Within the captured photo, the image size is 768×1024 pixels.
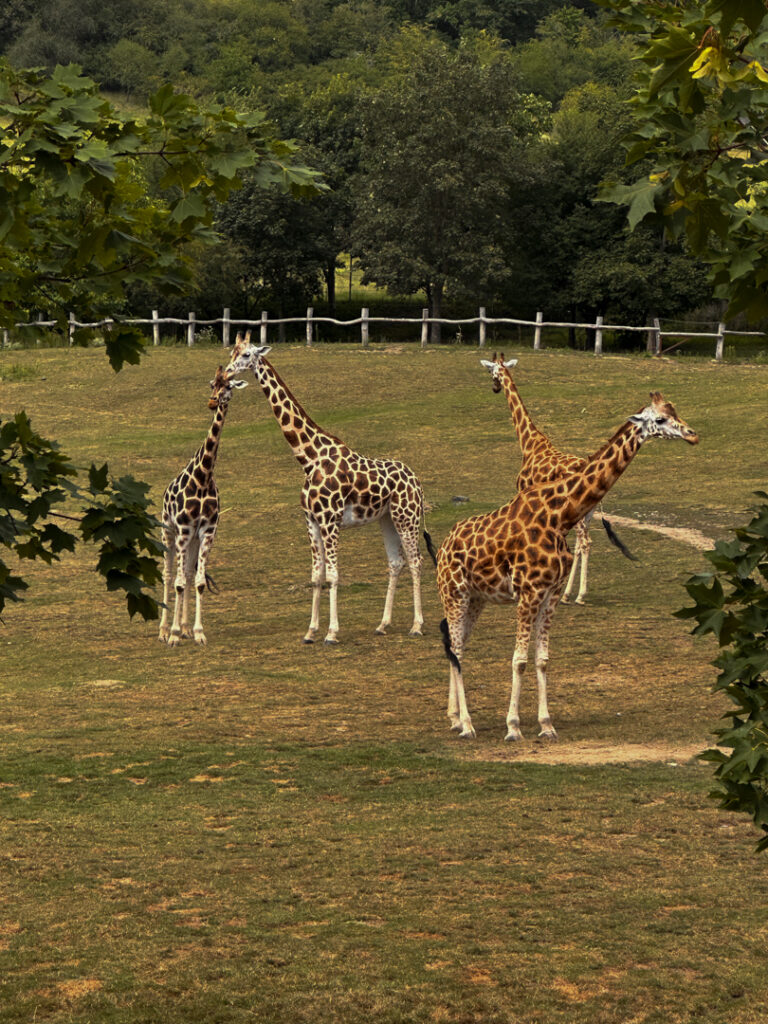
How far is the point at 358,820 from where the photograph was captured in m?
11.8

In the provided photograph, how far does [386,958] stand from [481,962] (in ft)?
1.89

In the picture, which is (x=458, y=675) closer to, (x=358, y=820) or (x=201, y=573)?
(x=358, y=820)

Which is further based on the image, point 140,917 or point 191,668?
point 191,668

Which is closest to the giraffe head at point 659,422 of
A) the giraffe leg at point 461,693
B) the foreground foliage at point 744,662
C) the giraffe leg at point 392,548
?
the giraffe leg at point 461,693

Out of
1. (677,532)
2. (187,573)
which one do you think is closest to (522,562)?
(187,573)

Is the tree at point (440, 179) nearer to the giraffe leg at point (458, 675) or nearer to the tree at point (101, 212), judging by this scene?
the giraffe leg at point (458, 675)

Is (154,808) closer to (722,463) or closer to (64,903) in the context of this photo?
(64,903)

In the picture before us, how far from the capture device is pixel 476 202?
5394 cm

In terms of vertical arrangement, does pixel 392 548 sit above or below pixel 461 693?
above

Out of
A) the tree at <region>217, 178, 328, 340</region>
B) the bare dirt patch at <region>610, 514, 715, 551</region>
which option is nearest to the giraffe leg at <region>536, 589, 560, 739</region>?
the bare dirt patch at <region>610, 514, 715, 551</region>

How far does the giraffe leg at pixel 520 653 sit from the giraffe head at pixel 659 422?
6.73 ft

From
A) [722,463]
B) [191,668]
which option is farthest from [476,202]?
[191,668]

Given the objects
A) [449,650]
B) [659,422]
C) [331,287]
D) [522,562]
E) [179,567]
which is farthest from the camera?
[331,287]

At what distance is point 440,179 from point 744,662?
48965mm
